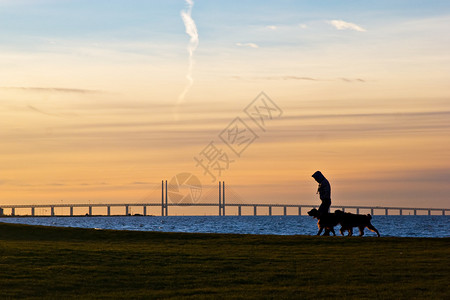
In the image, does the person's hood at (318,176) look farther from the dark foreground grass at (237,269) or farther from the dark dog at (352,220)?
the dark foreground grass at (237,269)

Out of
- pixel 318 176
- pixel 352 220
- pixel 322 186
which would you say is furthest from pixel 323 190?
pixel 352 220

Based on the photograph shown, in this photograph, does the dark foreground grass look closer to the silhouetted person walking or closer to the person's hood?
the silhouetted person walking

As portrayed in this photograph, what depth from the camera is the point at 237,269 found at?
20375 millimetres

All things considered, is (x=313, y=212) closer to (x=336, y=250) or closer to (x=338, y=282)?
(x=336, y=250)

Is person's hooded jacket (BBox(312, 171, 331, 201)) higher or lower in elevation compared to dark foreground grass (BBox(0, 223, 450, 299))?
higher

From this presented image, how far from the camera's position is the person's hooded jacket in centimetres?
3241

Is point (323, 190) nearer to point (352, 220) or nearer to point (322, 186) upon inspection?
point (322, 186)

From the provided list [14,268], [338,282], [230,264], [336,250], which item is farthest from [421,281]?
Result: [14,268]

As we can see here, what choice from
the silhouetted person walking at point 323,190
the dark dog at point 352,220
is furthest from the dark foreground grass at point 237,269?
the silhouetted person walking at point 323,190

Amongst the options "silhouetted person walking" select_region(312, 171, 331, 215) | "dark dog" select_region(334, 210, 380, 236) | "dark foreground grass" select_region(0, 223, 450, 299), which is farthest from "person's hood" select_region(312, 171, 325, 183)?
"dark foreground grass" select_region(0, 223, 450, 299)

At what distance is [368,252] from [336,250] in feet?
4.20

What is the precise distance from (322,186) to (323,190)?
0.60ft

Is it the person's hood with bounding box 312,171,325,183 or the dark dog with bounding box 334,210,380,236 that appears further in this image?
the person's hood with bounding box 312,171,325,183

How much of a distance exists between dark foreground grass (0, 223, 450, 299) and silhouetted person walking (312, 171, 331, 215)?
328 centimetres
